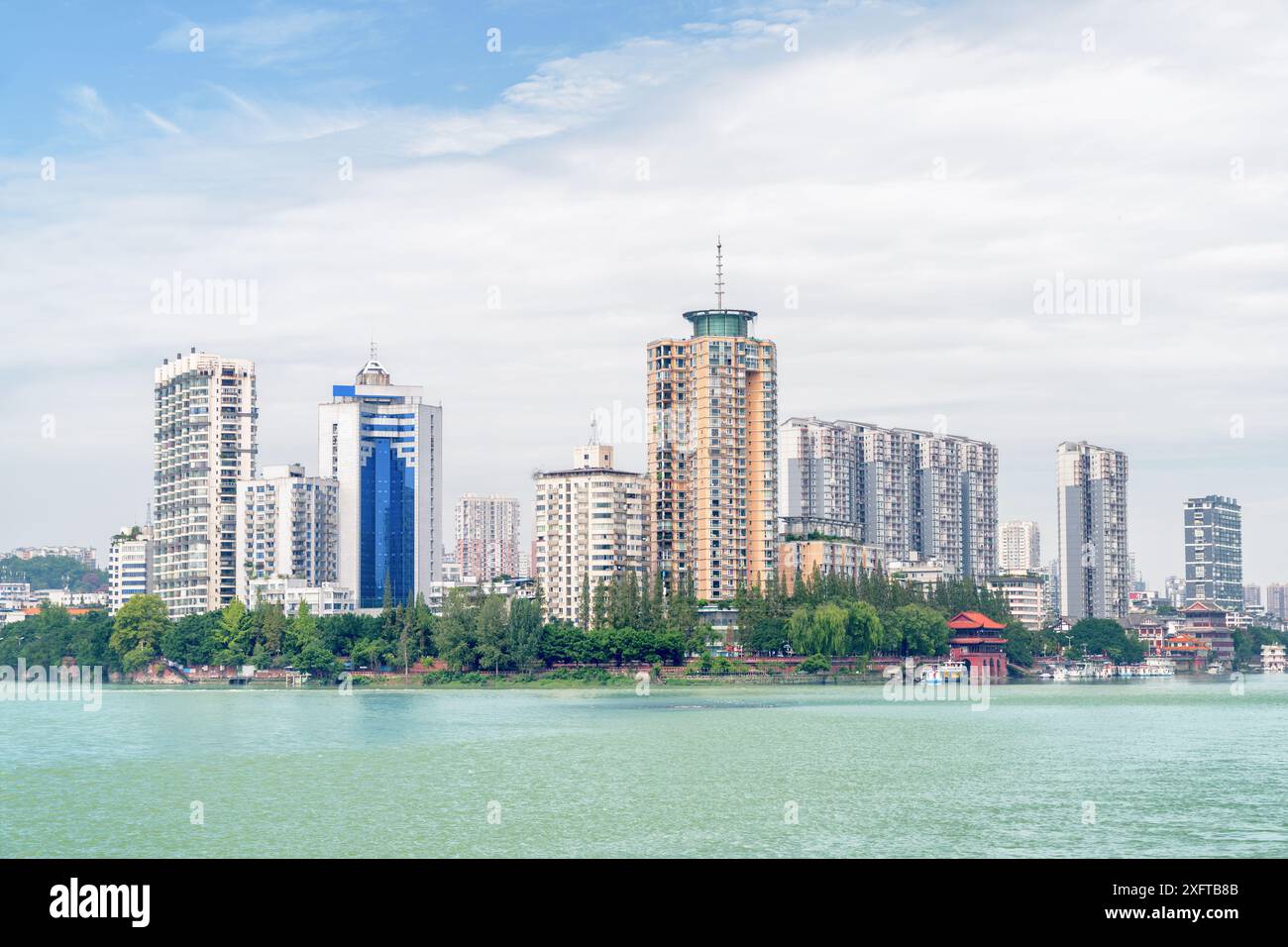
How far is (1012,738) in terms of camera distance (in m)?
56.0

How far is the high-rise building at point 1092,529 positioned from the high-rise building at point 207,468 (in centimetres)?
9763

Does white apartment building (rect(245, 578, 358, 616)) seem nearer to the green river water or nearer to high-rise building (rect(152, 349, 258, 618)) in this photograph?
high-rise building (rect(152, 349, 258, 618))

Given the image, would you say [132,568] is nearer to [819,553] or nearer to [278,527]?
[278,527]

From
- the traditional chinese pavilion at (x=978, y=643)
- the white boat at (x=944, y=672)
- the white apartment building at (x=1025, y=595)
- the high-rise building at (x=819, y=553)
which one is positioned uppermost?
the high-rise building at (x=819, y=553)

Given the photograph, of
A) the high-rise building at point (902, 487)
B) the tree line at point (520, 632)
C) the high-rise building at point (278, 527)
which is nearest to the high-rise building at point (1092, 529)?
the high-rise building at point (902, 487)

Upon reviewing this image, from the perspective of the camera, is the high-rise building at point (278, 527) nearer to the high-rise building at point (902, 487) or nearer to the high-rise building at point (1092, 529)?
the high-rise building at point (902, 487)

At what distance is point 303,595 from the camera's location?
13862cm

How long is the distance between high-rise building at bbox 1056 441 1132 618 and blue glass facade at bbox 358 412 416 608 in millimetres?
81174

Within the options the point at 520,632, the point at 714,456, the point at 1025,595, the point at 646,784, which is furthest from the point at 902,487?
the point at 646,784

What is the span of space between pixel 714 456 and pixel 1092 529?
78138 millimetres

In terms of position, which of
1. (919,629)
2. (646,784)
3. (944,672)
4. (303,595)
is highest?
(303,595)

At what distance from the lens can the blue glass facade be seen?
156 meters

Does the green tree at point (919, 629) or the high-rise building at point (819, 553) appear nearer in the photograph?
the green tree at point (919, 629)

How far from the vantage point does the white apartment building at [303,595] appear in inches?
5458
